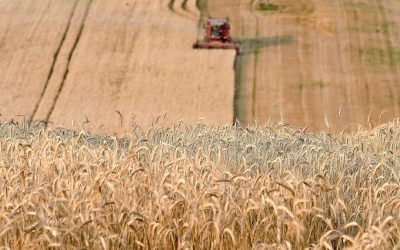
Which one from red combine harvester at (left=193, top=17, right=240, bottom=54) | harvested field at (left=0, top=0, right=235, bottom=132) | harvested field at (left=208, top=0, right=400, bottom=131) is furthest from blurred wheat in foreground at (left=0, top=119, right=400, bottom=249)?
red combine harvester at (left=193, top=17, right=240, bottom=54)

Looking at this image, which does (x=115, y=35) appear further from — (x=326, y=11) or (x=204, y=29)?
(x=326, y=11)

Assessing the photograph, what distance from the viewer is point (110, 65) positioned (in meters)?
31.8

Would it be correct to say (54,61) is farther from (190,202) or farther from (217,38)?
(190,202)

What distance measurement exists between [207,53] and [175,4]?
19.7 feet

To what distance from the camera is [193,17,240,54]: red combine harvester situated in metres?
33.1

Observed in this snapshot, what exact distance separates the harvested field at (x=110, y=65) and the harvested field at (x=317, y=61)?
105 centimetres

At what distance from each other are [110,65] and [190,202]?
2322 cm

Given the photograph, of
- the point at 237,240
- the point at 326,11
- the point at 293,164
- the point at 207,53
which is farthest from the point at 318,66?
the point at 237,240

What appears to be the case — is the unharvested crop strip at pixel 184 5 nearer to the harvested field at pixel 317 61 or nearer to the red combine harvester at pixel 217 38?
the harvested field at pixel 317 61

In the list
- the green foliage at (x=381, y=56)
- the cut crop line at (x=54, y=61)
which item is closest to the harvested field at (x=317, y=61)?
the green foliage at (x=381, y=56)

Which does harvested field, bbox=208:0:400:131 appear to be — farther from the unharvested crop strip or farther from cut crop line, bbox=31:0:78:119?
cut crop line, bbox=31:0:78:119

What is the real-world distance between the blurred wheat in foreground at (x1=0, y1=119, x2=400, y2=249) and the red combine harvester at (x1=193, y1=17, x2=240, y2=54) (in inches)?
874

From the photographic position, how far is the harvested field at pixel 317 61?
2816 cm

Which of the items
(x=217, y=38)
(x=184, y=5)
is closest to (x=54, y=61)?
(x=217, y=38)
